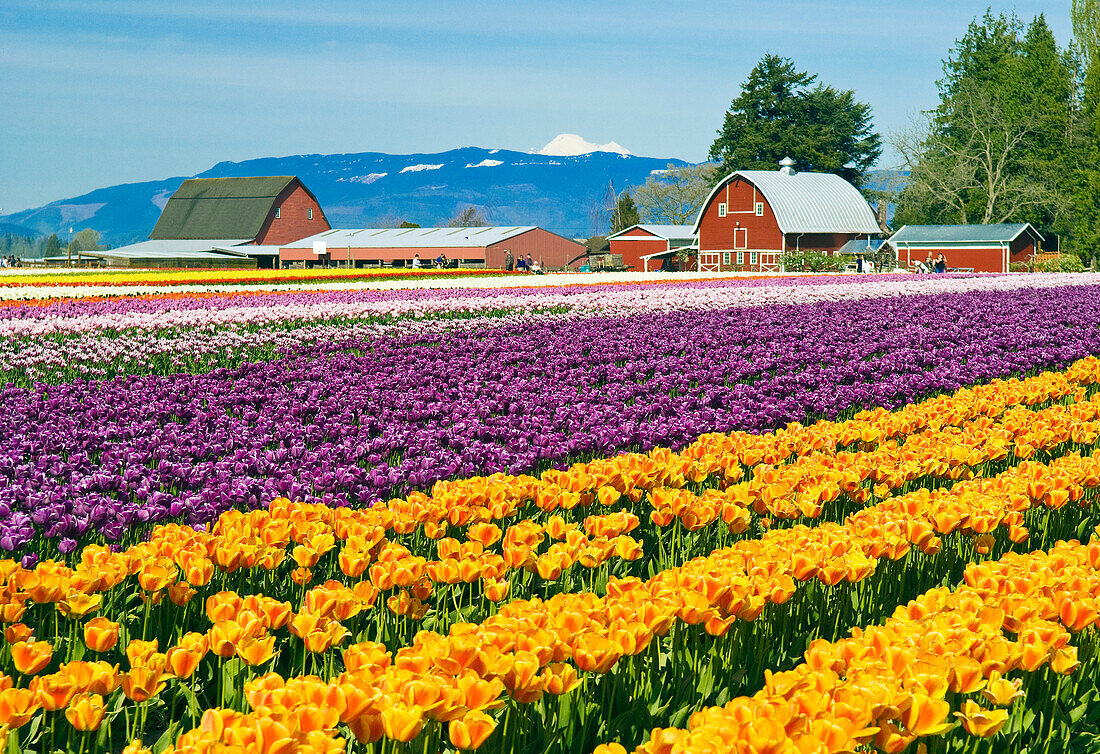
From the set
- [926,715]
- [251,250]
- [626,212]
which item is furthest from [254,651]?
[626,212]

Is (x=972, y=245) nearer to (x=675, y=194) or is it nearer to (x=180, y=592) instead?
(x=675, y=194)

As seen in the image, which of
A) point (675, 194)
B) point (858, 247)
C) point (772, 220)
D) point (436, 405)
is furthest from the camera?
point (675, 194)

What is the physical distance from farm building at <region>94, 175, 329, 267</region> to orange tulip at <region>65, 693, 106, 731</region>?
91.2 m

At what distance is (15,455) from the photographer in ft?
19.9

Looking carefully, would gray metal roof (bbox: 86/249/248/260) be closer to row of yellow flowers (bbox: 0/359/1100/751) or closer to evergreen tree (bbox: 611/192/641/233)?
evergreen tree (bbox: 611/192/641/233)

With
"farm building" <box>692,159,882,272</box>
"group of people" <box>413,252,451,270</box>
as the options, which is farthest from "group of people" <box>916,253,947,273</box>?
"group of people" <box>413,252,451,270</box>

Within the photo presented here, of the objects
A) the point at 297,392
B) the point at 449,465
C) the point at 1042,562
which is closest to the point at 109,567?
the point at 449,465

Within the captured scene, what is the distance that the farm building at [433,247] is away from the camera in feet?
263

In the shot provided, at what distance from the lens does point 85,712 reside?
2.31m

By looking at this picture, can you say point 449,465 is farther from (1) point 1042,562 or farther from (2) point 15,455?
(1) point 1042,562

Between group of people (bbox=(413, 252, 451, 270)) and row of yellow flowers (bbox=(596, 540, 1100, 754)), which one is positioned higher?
group of people (bbox=(413, 252, 451, 270))

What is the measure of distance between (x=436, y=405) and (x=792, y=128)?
262 feet

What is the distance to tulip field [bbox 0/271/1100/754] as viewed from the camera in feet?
7.68

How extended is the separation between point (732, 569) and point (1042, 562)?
111 centimetres
